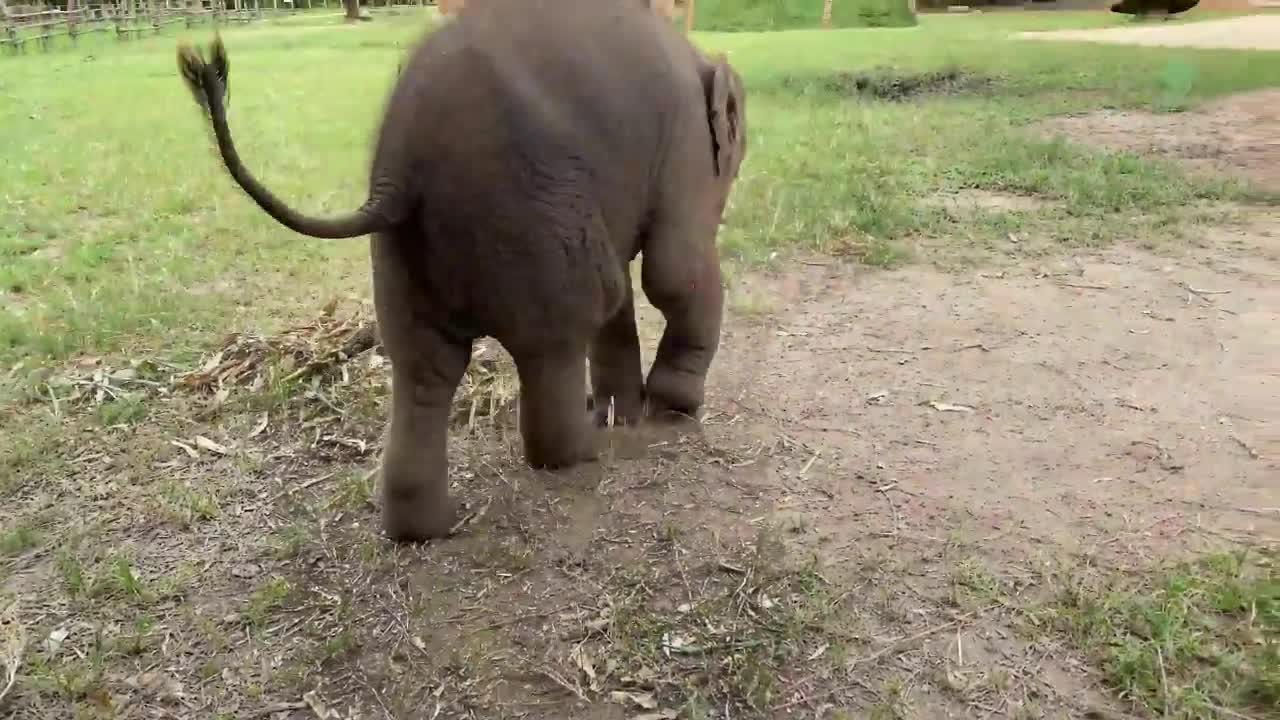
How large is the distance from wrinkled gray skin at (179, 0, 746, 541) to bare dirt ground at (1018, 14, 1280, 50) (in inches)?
300

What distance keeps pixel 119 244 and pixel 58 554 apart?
2.57 metres

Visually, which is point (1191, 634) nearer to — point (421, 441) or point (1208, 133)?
point (421, 441)

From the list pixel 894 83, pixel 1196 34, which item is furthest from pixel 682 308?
pixel 1196 34

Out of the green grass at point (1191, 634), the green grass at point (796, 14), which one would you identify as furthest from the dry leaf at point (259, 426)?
the green grass at point (796, 14)

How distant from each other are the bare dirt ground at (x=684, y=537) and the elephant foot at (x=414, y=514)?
0.04 meters

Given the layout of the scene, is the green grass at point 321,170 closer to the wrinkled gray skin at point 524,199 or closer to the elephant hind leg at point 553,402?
the wrinkled gray skin at point 524,199

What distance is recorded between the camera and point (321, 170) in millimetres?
4648

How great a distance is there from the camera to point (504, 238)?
5.47 ft

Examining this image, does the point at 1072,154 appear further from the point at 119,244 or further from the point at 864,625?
the point at 119,244

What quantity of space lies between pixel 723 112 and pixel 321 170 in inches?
120

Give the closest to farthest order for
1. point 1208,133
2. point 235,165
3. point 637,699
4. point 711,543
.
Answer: point 235,165 → point 637,699 → point 711,543 → point 1208,133

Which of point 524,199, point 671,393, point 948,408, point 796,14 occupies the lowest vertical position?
point 948,408

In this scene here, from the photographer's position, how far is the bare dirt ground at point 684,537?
167 cm

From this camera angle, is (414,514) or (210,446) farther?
(210,446)
